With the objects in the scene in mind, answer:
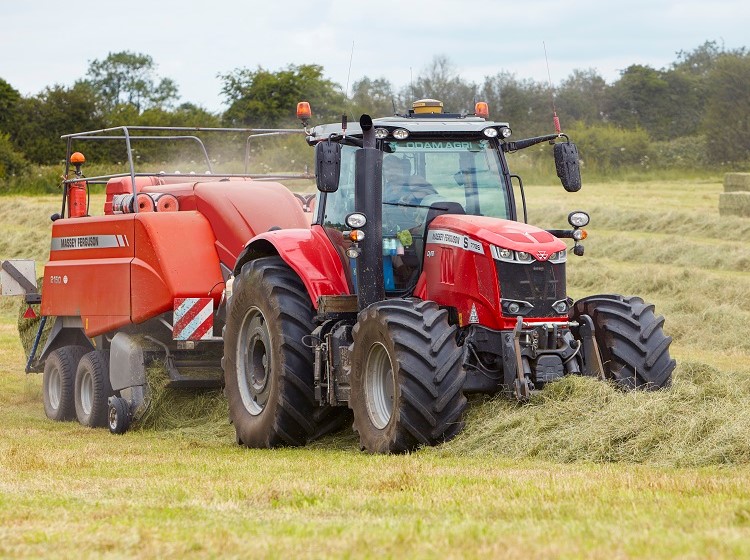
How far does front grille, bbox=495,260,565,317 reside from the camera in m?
9.21

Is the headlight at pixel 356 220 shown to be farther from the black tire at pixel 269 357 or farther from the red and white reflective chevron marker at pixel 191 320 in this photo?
the red and white reflective chevron marker at pixel 191 320

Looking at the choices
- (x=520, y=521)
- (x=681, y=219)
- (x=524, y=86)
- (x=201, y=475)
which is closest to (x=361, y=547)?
(x=520, y=521)

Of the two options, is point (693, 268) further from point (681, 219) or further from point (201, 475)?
point (201, 475)

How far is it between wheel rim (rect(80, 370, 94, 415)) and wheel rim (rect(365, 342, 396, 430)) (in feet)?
14.9

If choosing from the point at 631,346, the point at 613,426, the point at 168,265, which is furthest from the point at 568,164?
the point at 168,265

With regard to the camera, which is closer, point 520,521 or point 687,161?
point 520,521

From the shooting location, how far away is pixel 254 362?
1084 centimetres

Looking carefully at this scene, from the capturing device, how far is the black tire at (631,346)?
9.47m

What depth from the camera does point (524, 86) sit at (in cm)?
5188

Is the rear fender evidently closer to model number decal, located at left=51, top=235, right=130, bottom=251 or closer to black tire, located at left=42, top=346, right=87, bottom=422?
model number decal, located at left=51, top=235, right=130, bottom=251

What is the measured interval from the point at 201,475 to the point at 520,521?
2942mm

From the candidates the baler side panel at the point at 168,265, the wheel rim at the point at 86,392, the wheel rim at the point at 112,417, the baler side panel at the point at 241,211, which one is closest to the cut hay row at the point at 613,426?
the baler side panel at the point at 168,265

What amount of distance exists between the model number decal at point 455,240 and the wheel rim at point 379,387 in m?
0.89

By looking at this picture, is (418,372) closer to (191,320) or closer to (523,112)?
(191,320)
